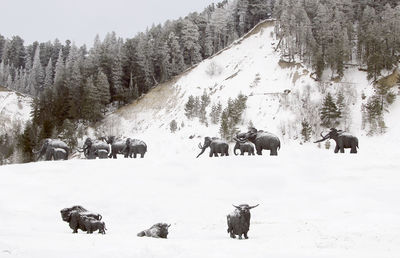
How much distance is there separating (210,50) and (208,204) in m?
64.8

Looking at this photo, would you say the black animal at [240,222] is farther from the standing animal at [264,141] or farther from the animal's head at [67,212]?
the standing animal at [264,141]

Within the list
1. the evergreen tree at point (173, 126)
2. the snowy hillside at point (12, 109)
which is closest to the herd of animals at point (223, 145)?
the evergreen tree at point (173, 126)

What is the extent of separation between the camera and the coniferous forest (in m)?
58.9

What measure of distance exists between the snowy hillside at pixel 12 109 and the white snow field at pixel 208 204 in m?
64.8

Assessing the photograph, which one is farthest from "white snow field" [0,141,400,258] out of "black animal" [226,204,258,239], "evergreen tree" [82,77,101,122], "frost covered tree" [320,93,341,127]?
"evergreen tree" [82,77,101,122]

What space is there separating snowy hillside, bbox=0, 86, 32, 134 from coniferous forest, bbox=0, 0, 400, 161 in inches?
458

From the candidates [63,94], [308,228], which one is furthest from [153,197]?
[63,94]

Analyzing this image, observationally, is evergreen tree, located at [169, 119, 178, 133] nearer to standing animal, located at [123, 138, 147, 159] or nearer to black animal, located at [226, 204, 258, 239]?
standing animal, located at [123, 138, 147, 159]

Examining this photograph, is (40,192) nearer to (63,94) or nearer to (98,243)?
(98,243)

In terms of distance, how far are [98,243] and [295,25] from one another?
207 feet

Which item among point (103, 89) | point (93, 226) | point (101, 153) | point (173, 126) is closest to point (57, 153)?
point (101, 153)

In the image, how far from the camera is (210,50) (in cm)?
8144

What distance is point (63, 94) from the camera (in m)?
74.1

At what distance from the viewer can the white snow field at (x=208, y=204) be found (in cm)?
1028
